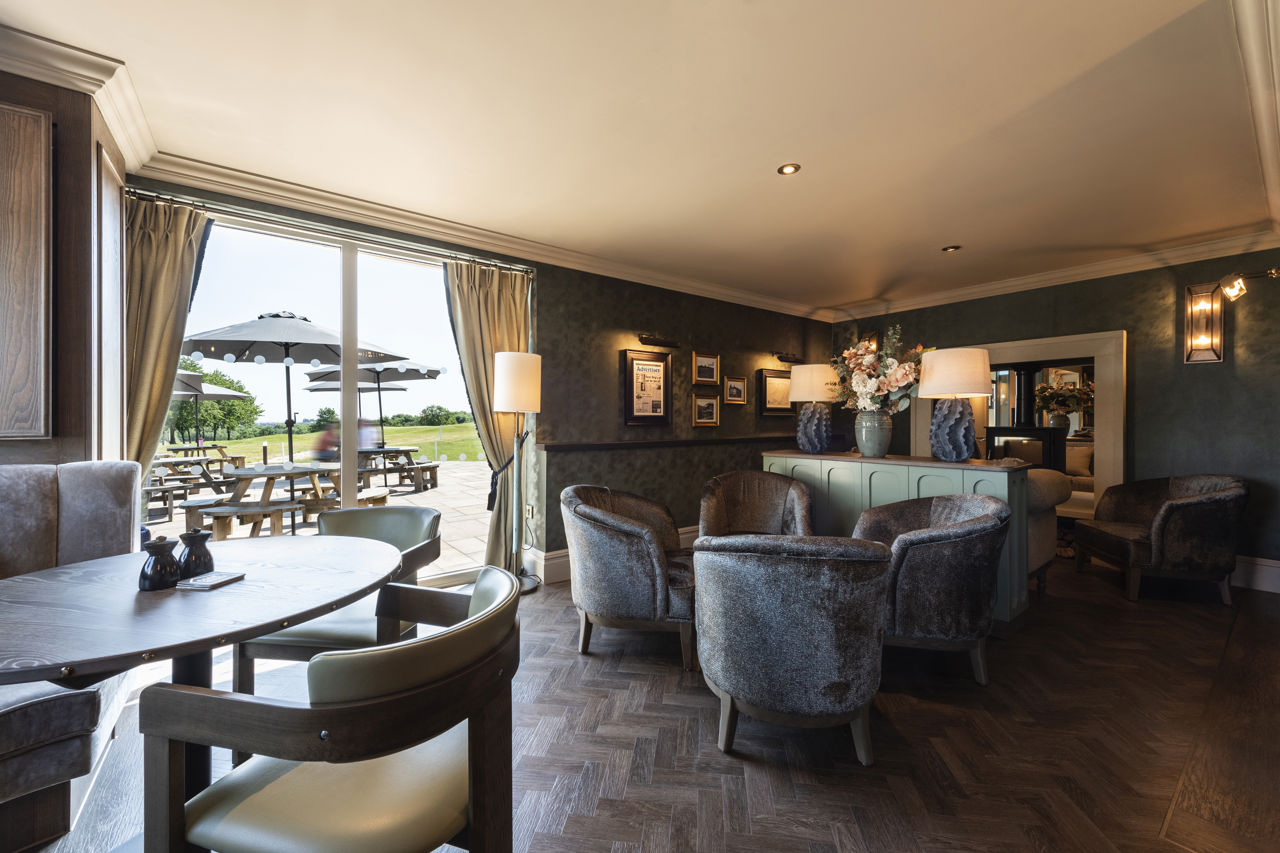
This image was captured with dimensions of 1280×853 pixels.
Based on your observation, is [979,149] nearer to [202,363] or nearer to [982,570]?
[982,570]

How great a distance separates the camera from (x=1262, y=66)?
2055 mm

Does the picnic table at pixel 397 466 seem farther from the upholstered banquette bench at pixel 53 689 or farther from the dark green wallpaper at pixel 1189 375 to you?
the dark green wallpaper at pixel 1189 375

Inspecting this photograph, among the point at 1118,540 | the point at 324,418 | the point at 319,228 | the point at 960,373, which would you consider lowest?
the point at 1118,540

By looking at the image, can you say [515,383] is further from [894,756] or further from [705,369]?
[894,756]

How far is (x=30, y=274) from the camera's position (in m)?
2.01

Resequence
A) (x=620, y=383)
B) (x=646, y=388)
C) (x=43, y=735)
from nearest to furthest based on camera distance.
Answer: (x=43, y=735) → (x=620, y=383) → (x=646, y=388)

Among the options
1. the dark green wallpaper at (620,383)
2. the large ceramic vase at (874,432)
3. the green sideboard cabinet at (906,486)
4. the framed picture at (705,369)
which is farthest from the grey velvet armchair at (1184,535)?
the framed picture at (705,369)

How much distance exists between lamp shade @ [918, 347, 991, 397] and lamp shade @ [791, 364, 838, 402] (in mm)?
807

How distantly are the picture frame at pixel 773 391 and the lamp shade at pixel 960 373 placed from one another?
117 inches

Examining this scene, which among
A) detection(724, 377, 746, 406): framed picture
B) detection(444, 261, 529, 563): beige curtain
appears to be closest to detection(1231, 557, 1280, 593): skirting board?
detection(724, 377, 746, 406): framed picture

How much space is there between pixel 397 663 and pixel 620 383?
3.91 m

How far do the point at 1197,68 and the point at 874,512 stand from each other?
2.30m

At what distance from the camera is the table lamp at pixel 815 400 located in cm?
379

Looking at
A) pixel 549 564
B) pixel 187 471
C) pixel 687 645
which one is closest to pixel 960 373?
pixel 687 645
